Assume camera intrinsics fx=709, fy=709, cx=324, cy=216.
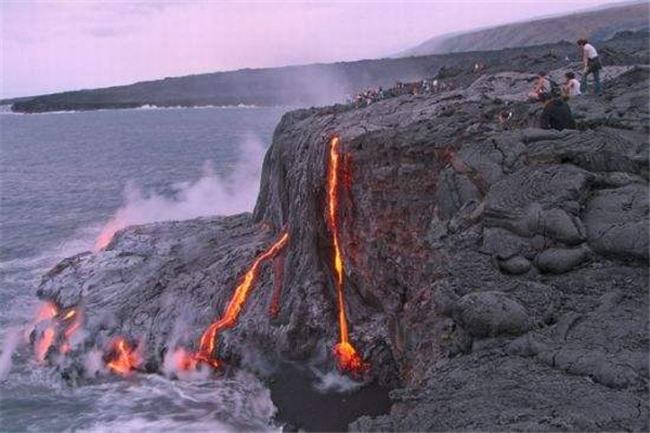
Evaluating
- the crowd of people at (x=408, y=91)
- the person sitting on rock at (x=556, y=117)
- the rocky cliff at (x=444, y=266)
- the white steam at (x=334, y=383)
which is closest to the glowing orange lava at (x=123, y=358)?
the rocky cliff at (x=444, y=266)

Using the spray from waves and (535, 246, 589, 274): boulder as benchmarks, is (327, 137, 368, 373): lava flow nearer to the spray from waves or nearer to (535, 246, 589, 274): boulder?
(535, 246, 589, 274): boulder

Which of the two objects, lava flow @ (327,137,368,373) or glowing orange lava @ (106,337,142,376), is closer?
lava flow @ (327,137,368,373)

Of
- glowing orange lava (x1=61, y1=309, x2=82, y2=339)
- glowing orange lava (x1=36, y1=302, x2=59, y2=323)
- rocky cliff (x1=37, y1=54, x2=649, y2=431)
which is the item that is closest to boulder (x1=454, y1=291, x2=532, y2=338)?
rocky cliff (x1=37, y1=54, x2=649, y2=431)

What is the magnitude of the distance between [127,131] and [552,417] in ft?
424

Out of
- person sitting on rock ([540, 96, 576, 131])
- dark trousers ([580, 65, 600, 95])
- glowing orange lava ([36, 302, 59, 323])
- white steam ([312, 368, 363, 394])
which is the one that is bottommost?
white steam ([312, 368, 363, 394])

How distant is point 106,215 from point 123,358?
3036cm

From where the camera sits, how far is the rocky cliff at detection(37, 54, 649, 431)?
30.9 feet

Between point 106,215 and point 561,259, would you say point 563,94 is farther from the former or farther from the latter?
point 106,215

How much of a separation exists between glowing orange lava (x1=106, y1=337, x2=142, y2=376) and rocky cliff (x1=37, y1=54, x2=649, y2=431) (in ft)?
1.41

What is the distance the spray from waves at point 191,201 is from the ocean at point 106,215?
16cm

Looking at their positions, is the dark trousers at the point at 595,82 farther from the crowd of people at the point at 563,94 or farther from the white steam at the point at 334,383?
the white steam at the point at 334,383

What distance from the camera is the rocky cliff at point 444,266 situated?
9.43 metres

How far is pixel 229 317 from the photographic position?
22750 millimetres

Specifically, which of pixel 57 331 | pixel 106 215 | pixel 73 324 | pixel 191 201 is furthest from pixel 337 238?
pixel 106 215
